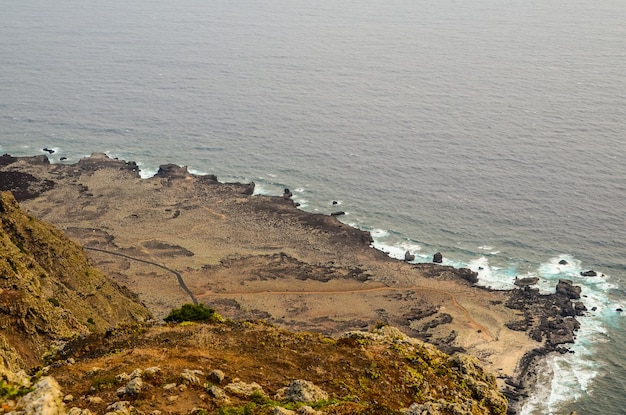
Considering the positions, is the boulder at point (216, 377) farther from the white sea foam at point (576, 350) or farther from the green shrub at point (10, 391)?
the white sea foam at point (576, 350)

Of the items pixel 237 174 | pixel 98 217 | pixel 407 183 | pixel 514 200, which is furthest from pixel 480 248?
pixel 98 217

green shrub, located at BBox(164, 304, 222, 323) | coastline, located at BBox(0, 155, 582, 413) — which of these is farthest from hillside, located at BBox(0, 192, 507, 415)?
coastline, located at BBox(0, 155, 582, 413)

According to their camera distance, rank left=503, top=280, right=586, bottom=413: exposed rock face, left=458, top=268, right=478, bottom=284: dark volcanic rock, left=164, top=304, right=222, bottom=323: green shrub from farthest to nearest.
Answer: left=458, top=268, right=478, bottom=284: dark volcanic rock < left=503, top=280, right=586, bottom=413: exposed rock face < left=164, top=304, right=222, bottom=323: green shrub

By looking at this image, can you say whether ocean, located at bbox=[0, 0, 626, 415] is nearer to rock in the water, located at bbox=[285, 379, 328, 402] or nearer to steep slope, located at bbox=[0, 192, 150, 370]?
steep slope, located at bbox=[0, 192, 150, 370]

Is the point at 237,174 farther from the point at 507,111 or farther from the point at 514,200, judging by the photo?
the point at 507,111

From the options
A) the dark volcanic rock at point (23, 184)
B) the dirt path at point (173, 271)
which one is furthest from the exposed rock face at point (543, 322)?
the dark volcanic rock at point (23, 184)
